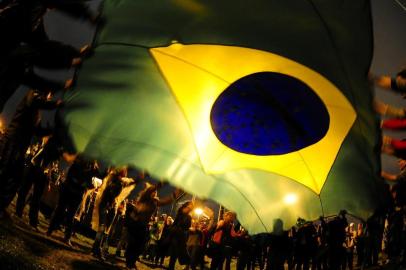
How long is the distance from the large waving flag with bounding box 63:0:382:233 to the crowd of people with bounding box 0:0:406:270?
1.17ft

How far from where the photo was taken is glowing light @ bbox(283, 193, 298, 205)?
5.50m

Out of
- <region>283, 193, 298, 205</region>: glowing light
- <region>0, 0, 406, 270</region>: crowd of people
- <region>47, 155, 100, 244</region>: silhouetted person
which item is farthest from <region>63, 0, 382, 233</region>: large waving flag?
<region>47, 155, 100, 244</region>: silhouetted person

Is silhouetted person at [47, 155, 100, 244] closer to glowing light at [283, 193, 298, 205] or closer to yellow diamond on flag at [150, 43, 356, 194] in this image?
yellow diamond on flag at [150, 43, 356, 194]

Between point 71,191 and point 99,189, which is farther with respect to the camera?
point 99,189

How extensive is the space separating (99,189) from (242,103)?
18.3 ft

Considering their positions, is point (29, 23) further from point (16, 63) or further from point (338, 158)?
point (338, 158)

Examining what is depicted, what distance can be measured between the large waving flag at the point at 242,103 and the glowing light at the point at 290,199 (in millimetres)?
17

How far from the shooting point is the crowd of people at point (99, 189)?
388cm

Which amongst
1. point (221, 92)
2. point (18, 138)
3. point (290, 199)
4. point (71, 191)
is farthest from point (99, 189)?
point (290, 199)

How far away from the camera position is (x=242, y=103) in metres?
5.78

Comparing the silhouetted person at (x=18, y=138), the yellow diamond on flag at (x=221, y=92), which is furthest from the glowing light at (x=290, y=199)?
the silhouetted person at (x=18, y=138)

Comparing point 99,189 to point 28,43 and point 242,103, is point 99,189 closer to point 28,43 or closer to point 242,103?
point 242,103

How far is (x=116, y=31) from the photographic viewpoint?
4.48 metres

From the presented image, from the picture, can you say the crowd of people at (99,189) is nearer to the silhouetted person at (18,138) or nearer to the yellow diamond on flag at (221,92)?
the silhouetted person at (18,138)
